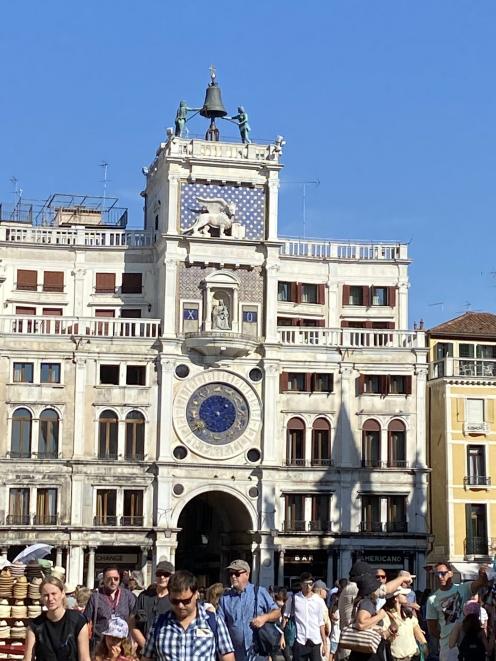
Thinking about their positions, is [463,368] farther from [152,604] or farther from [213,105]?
[152,604]

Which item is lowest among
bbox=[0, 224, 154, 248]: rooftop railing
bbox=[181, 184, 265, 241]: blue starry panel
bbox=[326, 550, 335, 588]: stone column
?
bbox=[326, 550, 335, 588]: stone column

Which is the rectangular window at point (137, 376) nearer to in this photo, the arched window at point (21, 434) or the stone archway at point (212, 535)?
the arched window at point (21, 434)

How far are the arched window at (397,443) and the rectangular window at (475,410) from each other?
11.2ft

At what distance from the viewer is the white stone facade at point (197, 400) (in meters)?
57.5

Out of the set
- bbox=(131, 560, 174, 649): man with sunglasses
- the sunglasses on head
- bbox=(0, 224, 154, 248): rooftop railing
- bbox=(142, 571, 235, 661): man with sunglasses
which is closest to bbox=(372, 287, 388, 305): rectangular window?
bbox=(0, 224, 154, 248): rooftop railing

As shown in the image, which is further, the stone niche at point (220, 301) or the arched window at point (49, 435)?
the stone niche at point (220, 301)

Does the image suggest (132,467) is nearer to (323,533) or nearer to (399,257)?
(323,533)

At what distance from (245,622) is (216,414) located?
42222 millimetres

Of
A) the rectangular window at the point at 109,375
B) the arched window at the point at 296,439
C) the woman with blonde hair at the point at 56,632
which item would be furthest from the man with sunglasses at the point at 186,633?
the arched window at the point at 296,439

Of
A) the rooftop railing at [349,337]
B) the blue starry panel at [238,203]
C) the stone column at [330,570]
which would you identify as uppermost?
the blue starry panel at [238,203]

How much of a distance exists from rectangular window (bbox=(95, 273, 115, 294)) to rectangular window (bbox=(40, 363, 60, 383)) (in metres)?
5.35

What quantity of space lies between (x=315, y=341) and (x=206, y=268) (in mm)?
5624

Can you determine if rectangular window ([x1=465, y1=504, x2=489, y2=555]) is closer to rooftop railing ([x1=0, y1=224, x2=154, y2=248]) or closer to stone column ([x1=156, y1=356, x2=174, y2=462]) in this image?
stone column ([x1=156, y1=356, x2=174, y2=462])

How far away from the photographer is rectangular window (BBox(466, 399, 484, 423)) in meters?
62.3
